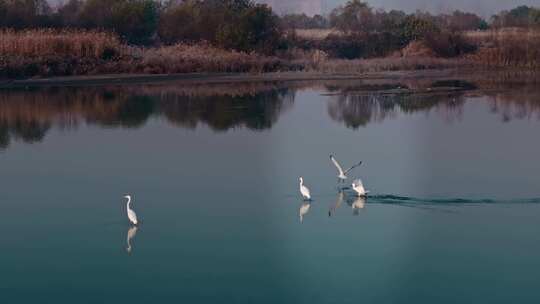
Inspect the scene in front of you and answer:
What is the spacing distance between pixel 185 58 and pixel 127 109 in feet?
29.4

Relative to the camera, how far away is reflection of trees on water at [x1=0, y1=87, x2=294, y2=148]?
21.1 m

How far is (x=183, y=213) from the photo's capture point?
484 inches

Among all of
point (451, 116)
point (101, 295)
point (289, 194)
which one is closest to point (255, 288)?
point (101, 295)

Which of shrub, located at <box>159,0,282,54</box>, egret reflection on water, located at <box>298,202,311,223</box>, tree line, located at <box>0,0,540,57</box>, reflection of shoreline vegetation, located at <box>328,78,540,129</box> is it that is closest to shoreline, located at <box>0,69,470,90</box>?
reflection of shoreline vegetation, located at <box>328,78,540,129</box>

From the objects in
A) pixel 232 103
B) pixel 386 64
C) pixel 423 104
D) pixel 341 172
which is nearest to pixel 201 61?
pixel 386 64

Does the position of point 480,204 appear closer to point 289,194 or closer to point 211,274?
point 289,194

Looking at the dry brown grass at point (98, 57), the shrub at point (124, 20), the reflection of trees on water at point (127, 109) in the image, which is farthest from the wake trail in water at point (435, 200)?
the shrub at point (124, 20)

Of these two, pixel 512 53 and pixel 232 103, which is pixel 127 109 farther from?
pixel 512 53

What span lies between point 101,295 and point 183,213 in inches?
126

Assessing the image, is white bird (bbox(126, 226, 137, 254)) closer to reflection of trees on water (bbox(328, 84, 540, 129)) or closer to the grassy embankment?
reflection of trees on water (bbox(328, 84, 540, 129))

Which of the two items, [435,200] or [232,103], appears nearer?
[435,200]

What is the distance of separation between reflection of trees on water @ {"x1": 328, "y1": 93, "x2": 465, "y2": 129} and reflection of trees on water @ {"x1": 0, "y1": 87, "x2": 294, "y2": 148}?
1.34m

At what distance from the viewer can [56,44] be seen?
31.1m

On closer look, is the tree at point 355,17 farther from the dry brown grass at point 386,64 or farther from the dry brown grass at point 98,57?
the dry brown grass at point 98,57
